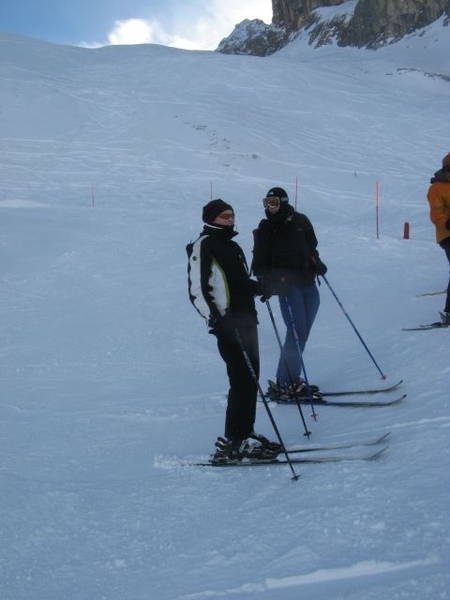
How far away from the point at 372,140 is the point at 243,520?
3023cm

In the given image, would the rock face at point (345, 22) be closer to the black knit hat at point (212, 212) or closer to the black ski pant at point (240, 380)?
the black knit hat at point (212, 212)

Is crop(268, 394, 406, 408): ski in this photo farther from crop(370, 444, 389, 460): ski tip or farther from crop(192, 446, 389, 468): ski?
crop(370, 444, 389, 460): ski tip

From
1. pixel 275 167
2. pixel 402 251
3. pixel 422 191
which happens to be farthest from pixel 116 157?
pixel 402 251

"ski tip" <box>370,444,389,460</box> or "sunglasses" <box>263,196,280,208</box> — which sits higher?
"sunglasses" <box>263,196,280,208</box>

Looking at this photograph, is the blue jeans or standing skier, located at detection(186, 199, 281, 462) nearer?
standing skier, located at detection(186, 199, 281, 462)

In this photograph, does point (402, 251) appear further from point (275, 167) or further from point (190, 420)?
point (275, 167)

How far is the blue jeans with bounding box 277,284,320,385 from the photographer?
Answer: 5762 mm

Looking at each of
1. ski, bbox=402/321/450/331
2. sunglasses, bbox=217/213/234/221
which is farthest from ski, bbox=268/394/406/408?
ski, bbox=402/321/450/331

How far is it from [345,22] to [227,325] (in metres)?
88.9

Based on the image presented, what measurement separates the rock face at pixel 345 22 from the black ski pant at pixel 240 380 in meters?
79.8

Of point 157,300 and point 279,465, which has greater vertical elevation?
point 279,465

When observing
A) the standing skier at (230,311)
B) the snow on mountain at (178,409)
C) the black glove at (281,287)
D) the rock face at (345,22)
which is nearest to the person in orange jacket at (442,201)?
the snow on mountain at (178,409)

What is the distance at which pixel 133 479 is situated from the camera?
445cm

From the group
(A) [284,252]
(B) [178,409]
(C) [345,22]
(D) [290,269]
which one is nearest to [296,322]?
(D) [290,269]
